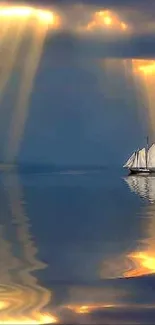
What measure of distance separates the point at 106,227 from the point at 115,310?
751 inches

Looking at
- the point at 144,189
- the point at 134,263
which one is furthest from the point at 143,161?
the point at 134,263

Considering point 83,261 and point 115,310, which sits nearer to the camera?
point 115,310

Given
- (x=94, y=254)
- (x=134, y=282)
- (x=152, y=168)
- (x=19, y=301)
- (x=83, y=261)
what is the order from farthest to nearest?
1. (x=152, y=168)
2. (x=94, y=254)
3. (x=83, y=261)
4. (x=134, y=282)
5. (x=19, y=301)

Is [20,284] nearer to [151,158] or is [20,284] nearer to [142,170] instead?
[151,158]

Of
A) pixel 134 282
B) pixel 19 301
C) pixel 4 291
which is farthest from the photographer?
pixel 134 282

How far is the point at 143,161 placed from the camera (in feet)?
499

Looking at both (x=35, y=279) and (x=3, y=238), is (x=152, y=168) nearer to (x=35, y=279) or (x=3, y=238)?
(x=3, y=238)

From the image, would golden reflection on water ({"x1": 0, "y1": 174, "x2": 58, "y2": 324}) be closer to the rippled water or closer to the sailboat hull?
the rippled water

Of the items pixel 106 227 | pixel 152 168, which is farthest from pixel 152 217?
pixel 152 168

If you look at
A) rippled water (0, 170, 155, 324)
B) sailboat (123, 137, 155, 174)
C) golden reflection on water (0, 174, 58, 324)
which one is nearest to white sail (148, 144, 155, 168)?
sailboat (123, 137, 155, 174)

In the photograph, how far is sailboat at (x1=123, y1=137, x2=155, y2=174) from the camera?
489 feet

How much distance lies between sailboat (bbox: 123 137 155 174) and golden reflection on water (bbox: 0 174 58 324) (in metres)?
121

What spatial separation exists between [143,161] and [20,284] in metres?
137

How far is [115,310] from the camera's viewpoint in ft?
43.5
